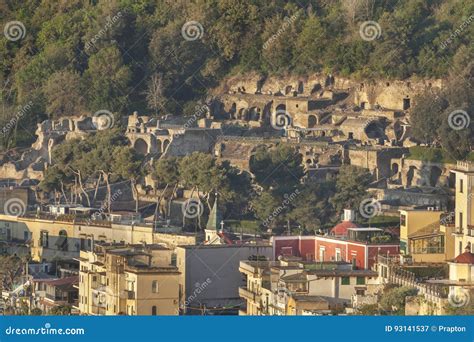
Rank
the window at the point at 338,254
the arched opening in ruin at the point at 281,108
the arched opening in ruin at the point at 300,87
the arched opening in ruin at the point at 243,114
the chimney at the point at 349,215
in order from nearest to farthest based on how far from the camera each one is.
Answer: the window at the point at 338,254 → the chimney at the point at 349,215 → the arched opening in ruin at the point at 281,108 → the arched opening in ruin at the point at 243,114 → the arched opening in ruin at the point at 300,87

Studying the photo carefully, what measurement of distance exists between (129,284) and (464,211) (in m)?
6.73

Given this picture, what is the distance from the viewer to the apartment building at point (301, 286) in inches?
1800

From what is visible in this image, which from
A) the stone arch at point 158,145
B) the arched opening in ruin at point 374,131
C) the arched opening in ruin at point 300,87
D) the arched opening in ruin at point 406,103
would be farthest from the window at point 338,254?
the arched opening in ruin at point 300,87

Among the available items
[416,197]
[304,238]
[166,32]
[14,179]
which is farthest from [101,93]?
[304,238]

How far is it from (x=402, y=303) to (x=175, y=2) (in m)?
42.8

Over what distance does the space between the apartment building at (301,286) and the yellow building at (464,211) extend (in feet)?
6.29

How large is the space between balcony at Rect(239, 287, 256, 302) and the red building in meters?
2.40

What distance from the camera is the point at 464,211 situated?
5100cm

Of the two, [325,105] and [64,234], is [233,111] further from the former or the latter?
[64,234]

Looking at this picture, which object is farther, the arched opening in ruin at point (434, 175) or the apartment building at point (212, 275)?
the arched opening in ruin at point (434, 175)

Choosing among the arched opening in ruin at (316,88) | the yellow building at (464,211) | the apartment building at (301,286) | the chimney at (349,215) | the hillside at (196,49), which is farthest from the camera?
the arched opening in ruin at (316,88)

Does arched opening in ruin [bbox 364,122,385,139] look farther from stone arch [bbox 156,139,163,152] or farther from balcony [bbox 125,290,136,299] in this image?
balcony [bbox 125,290,136,299]

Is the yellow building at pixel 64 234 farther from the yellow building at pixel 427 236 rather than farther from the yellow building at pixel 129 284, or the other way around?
the yellow building at pixel 129 284

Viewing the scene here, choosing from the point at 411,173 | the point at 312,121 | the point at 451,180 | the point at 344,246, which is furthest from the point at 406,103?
the point at 344,246
